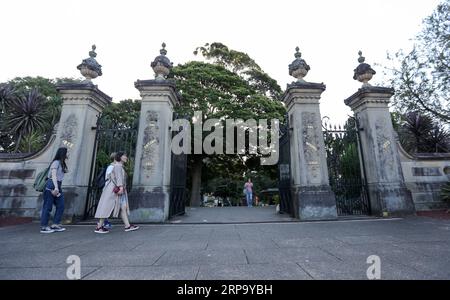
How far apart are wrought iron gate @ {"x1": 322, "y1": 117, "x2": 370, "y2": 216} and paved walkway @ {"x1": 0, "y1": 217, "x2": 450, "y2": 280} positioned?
3.24 m

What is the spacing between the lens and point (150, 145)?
6.82 meters

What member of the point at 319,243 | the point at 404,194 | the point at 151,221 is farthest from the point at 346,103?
the point at 151,221

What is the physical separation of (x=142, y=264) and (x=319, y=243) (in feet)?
8.56

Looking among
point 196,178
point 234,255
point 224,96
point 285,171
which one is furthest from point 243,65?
point 234,255

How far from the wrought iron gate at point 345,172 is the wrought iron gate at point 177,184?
16.7 ft

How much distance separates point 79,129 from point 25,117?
11.3m

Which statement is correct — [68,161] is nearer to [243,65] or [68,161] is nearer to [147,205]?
[147,205]

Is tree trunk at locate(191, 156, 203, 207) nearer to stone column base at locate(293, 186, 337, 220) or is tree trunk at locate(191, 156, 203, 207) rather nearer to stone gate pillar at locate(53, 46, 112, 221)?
stone gate pillar at locate(53, 46, 112, 221)

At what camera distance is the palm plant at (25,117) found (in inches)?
565

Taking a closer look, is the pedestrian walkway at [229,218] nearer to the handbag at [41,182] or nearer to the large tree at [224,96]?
the handbag at [41,182]

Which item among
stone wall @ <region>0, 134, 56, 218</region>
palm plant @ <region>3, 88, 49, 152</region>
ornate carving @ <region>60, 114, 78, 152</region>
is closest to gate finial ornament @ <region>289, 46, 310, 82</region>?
ornate carving @ <region>60, 114, 78, 152</region>

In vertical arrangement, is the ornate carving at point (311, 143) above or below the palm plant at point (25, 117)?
below

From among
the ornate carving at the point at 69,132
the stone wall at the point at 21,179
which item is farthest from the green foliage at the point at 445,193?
the stone wall at the point at 21,179
